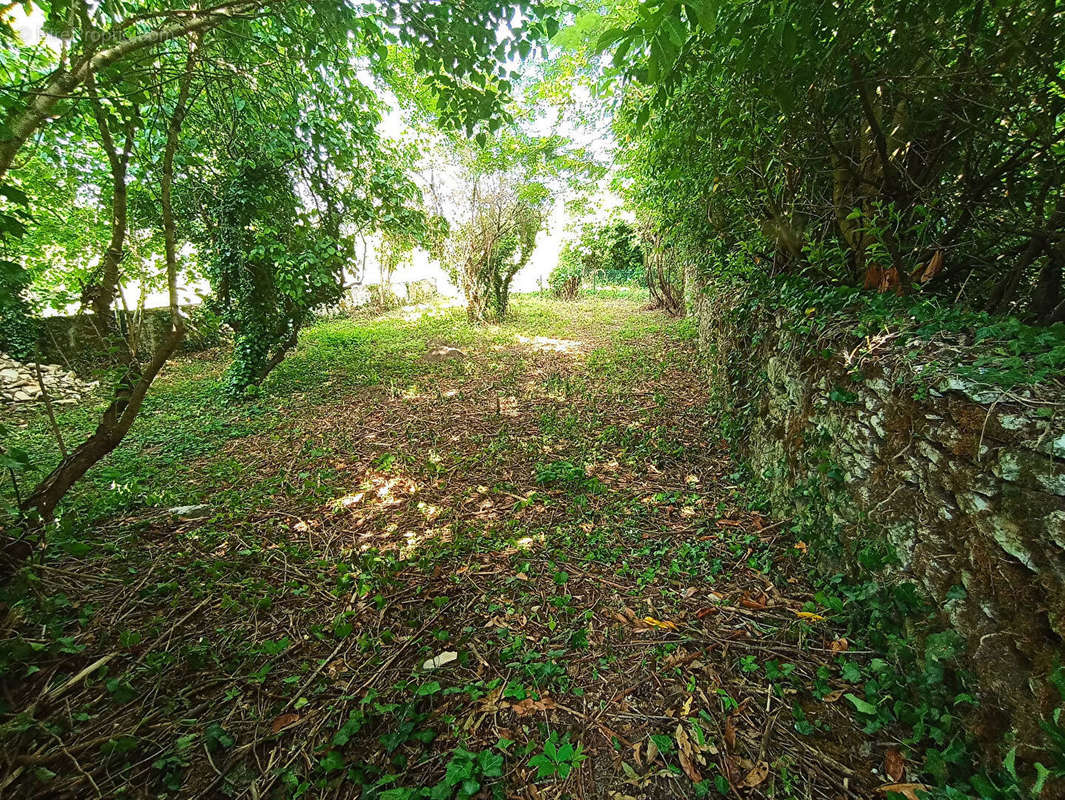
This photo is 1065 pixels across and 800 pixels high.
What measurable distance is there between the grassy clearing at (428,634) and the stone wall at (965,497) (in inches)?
22.2

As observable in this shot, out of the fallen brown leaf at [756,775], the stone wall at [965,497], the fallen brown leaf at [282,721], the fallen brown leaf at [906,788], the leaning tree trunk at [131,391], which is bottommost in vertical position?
the fallen brown leaf at [756,775]

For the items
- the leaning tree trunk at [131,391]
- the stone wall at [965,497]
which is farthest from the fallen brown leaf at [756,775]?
the leaning tree trunk at [131,391]

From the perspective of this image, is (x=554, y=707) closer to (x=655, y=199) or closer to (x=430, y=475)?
(x=430, y=475)

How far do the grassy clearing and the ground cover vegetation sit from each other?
0.02 m

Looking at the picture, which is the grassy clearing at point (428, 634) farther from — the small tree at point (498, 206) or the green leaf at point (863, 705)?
the small tree at point (498, 206)

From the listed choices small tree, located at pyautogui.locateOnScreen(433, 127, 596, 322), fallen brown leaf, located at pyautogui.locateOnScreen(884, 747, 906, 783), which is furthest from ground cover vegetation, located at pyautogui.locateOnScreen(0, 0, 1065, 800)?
small tree, located at pyautogui.locateOnScreen(433, 127, 596, 322)

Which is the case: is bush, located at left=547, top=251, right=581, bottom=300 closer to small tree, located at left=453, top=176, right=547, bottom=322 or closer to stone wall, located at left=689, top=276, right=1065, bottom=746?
small tree, located at left=453, top=176, right=547, bottom=322

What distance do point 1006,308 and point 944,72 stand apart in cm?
139

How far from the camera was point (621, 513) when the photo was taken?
323 cm

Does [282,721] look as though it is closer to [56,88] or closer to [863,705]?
[863,705]

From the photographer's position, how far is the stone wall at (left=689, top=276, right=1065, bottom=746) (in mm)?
1265

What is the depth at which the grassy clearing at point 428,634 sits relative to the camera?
1.58 metres

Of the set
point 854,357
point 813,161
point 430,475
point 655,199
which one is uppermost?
point 655,199

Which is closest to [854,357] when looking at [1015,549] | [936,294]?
[936,294]
